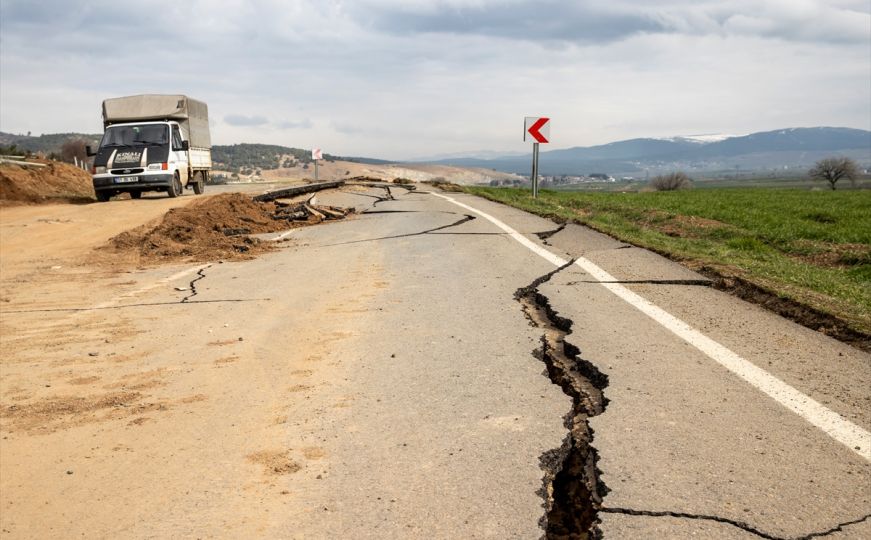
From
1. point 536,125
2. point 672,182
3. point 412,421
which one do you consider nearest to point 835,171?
point 672,182

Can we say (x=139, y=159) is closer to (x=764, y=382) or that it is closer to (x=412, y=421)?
(x=412, y=421)

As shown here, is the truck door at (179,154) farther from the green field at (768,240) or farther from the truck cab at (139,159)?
the green field at (768,240)

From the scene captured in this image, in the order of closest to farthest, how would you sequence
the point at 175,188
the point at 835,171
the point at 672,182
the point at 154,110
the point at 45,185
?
the point at 175,188
the point at 154,110
the point at 45,185
the point at 672,182
the point at 835,171

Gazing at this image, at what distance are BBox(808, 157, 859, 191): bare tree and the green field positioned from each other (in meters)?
59.1

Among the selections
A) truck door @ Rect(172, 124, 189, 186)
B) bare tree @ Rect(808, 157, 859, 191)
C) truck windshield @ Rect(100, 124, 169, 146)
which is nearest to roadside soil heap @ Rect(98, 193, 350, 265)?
truck door @ Rect(172, 124, 189, 186)

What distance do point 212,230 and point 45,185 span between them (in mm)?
15771

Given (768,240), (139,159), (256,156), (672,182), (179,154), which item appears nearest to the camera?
(768,240)

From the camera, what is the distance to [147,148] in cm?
2036

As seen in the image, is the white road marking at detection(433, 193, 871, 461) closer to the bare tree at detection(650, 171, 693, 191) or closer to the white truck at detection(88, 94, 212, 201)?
the white truck at detection(88, 94, 212, 201)

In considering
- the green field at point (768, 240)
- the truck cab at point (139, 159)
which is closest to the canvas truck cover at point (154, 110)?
the truck cab at point (139, 159)

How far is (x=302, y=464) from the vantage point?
129 inches

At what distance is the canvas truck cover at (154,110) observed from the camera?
2238 cm

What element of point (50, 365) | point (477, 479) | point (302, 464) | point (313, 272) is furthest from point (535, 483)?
point (313, 272)

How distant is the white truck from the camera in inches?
783
